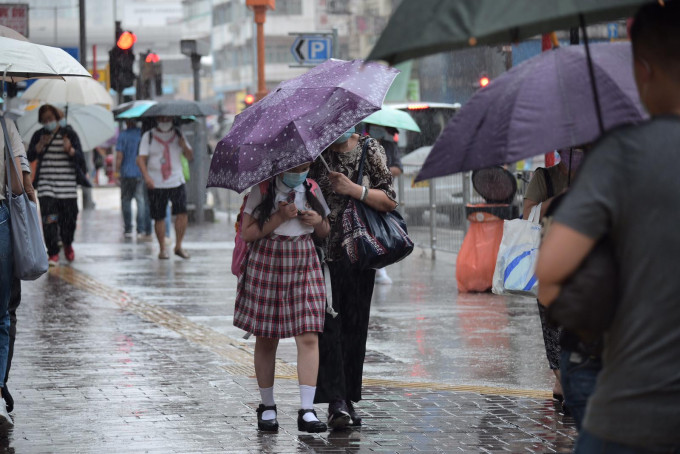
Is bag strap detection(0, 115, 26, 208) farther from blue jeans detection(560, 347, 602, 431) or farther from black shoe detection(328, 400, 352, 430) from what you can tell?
blue jeans detection(560, 347, 602, 431)

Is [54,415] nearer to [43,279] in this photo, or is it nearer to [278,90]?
[278,90]

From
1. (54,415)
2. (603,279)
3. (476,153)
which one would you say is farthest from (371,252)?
(603,279)

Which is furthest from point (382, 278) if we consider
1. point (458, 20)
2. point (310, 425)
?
point (458, 20)

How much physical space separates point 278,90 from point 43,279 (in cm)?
866

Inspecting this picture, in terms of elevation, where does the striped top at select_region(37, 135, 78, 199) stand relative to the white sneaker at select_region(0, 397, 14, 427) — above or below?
above

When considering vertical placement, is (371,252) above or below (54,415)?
above

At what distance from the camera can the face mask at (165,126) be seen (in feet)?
54.3

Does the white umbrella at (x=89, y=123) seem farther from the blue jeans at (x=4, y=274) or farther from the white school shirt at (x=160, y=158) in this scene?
the blue jeans at (x=4, y=274)

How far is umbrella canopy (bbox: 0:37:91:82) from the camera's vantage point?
697cm

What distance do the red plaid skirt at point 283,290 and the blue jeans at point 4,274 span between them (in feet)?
3.98

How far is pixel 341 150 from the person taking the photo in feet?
22.6

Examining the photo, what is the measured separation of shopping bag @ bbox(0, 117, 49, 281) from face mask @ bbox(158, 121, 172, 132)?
9.71 metres

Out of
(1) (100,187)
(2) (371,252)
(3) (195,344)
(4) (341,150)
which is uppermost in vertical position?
(4) (341,150)

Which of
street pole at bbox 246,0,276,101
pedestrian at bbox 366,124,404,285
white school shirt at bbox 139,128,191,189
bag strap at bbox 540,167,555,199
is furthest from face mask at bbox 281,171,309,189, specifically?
street pole at bbox 246,0,276,101
